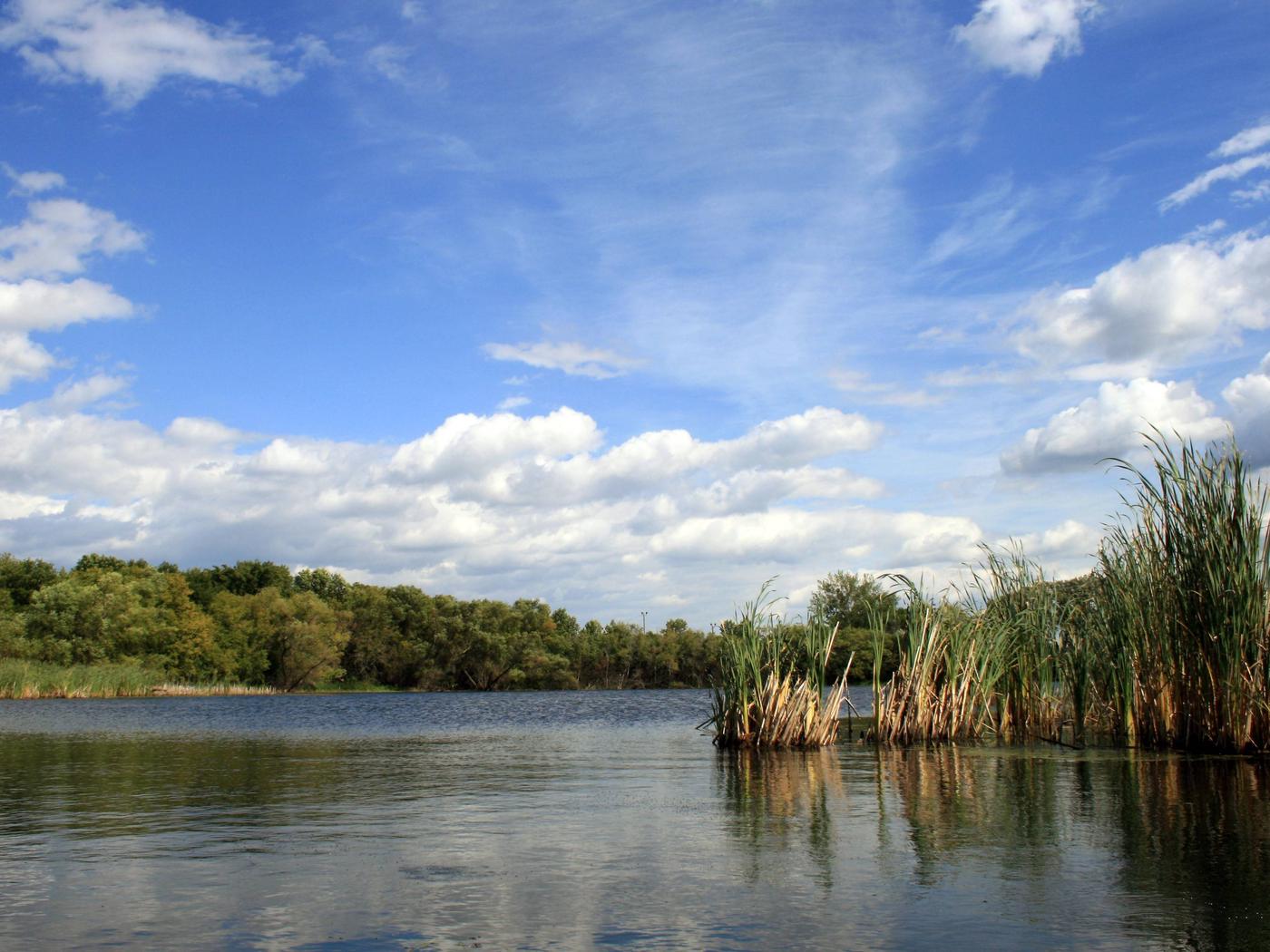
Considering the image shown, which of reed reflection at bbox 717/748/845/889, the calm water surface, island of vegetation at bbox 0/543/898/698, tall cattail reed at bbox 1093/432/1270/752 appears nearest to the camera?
the calm water surface

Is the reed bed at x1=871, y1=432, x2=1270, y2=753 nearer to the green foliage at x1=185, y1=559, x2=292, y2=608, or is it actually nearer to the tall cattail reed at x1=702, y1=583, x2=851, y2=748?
the tall cattail reed at x1=702, y1=583, x2=851, y2=748

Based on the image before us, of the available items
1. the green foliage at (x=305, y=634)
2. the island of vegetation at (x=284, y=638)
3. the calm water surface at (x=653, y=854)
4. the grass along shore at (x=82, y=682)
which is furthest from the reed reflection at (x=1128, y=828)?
the green foliage at (x=305, y=634)

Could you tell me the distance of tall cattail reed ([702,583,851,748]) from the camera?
22719 mm

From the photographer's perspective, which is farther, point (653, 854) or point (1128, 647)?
point (1128, 647)

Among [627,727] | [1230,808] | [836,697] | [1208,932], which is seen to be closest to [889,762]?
[836,697]

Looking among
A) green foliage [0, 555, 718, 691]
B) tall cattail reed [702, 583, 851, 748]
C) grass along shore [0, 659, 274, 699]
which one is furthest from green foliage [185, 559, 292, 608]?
tall cattail reed [702, 583, 851, 748]

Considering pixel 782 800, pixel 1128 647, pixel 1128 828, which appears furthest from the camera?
pixel 1128 647

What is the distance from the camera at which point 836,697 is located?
23219 millimetres

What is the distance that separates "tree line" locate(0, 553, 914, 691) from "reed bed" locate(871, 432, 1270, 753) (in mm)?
57896

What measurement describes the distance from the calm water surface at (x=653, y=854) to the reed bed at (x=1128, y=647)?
1.57 meters

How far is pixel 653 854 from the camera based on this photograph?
10516mm

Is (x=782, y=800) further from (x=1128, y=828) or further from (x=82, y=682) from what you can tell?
(x=82, y=682)

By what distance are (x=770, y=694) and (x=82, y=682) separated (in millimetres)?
62357

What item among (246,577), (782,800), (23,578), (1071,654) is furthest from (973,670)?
(246,577)
